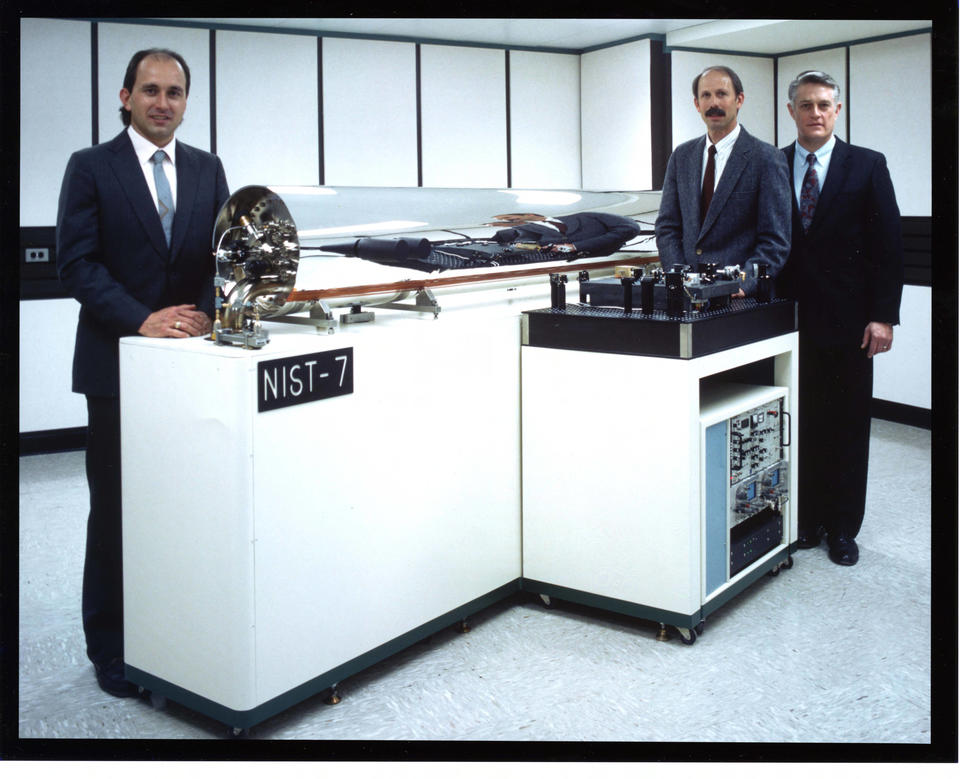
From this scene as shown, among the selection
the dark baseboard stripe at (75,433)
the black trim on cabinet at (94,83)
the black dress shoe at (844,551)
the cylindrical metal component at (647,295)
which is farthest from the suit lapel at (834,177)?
the black trim on cabinet at (94,83)

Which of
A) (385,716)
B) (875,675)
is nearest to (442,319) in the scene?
(385,716)

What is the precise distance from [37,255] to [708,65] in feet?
12.1

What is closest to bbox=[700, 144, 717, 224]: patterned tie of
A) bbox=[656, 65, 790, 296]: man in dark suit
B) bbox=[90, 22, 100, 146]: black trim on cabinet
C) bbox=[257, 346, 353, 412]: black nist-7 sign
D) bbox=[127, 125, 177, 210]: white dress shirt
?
bbox=[656, 65, 790, 296]: man in dark suit

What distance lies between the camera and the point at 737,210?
306cm

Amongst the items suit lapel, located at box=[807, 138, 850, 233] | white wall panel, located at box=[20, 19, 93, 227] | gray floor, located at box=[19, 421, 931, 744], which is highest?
white wall panel, located at box=[20, 19, 93, 227]

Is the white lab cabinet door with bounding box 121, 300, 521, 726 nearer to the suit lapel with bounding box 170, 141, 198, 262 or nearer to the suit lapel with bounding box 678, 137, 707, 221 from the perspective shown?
the suit lapel with bounding box 170, 141, 198, 262

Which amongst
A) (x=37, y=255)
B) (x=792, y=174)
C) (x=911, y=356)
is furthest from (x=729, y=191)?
(x=37, y=255)

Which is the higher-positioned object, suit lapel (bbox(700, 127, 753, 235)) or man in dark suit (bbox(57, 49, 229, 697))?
suit lapel (bbox(700, 127, 753, 235))

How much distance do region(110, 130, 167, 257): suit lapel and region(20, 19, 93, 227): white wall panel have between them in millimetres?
2589

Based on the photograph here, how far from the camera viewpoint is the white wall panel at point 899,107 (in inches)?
183

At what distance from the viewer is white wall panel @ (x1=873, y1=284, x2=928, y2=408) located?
4.92 meters

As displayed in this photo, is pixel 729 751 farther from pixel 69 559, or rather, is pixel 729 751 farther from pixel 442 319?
pixel 69 559

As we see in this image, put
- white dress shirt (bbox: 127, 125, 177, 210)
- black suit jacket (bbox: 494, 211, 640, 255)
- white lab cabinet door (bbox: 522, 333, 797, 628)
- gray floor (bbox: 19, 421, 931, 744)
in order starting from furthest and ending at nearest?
black suit jacket (bbox: 494, 211, 640, 255) → white lab cabinet door (bbox: 522, 333, 797, 628) → white dress shirt (bbox: 127, 125, 177, 210) → gray floor (bbox: 19, 421, 931, 744)

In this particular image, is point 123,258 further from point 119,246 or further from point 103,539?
point 103,539
